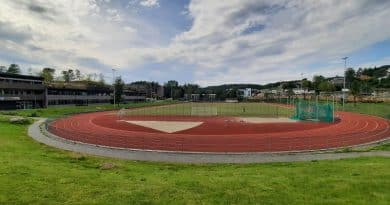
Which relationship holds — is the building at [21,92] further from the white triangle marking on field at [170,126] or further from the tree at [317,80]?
the tree at [317,80]

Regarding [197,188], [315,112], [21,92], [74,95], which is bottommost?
[197,188]

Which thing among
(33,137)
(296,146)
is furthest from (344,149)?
(33,137)

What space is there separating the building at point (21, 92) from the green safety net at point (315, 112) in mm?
62617

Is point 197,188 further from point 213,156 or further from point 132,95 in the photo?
point 132,95

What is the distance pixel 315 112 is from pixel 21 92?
218ft

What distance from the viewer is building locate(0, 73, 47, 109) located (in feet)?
256

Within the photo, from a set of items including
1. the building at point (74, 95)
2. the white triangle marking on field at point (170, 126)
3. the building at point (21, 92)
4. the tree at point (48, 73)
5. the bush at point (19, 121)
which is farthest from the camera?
the tree at point (48, 73)

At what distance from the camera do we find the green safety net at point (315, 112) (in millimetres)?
57750

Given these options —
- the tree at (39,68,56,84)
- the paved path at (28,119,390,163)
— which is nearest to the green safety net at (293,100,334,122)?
the paved path at (28,119,390,163)

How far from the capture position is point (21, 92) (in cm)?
8306

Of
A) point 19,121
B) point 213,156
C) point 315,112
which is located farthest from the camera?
point 315,112

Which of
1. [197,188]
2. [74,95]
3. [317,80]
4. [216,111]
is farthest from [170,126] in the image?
[317,80]

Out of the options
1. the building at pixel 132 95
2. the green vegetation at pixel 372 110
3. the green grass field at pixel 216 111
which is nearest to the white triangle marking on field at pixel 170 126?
the green grass field at pixel 216 111

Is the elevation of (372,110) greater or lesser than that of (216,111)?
greater
